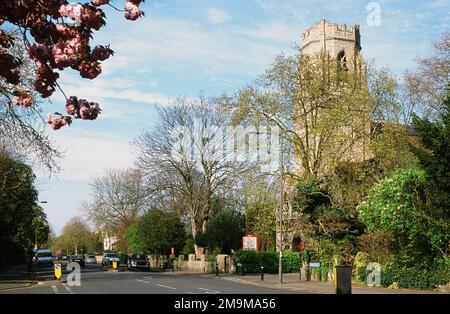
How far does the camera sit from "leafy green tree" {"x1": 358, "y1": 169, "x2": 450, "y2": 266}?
2548 centimetres

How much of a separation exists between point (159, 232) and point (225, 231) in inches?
344

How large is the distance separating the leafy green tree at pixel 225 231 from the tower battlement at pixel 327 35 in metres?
32.5

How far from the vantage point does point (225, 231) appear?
172ft

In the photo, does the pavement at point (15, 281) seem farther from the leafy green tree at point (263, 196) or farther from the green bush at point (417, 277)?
the green bush at point (417, 277)

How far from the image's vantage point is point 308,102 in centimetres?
3816

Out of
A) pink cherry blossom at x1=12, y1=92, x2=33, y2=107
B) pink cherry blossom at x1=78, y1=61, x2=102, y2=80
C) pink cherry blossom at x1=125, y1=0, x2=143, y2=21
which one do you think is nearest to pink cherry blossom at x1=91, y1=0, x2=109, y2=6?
pink cherry blossom at x1=125, y1=0, x2=143, y2=21

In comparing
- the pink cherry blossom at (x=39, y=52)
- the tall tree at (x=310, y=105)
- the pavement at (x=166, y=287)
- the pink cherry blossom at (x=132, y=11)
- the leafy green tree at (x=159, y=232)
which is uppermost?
the tall tree at (x=310, y=105)

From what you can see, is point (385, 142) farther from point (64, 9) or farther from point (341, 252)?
point (64, 9)

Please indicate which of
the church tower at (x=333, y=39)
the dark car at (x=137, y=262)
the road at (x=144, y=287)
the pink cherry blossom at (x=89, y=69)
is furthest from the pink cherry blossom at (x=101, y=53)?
the church tower at (x=333, y=39)

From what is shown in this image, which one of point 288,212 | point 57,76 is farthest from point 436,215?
point 57,76

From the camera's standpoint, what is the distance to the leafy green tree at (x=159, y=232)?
57.2 m

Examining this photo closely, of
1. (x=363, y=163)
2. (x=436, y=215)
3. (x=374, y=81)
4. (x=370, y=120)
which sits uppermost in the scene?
(x=374, y=81)

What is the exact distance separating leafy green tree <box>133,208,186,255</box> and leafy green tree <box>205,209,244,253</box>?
649cm
